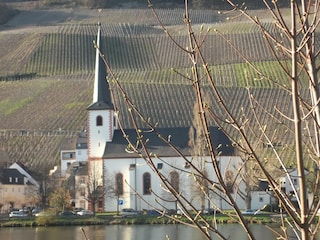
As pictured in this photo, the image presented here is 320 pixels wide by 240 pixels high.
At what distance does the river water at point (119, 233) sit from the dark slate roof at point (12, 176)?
2086cm

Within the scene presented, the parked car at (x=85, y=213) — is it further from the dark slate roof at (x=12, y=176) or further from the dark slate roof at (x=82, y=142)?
the dark slate roof at (x=82, y=142)

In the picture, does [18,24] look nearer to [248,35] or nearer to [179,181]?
[248,35]

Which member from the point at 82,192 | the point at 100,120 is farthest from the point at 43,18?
the point at 82,192

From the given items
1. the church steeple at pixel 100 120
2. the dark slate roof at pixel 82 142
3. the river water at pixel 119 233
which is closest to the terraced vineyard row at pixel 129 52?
the dark slate roof at pixel 82 142

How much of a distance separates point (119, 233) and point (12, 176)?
98.9 feet

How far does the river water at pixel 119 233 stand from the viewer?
39.3m

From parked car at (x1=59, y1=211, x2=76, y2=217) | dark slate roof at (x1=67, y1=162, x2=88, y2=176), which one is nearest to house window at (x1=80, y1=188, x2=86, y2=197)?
dark slate roof at (x1=67, y1=162, x2=88, y2=176)

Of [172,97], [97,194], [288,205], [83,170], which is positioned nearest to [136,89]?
[172,97]

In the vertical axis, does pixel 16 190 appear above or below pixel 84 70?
below

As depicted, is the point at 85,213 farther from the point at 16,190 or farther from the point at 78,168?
the point at 16,190

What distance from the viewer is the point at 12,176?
72.7m

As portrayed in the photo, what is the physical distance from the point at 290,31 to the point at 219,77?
9810cm

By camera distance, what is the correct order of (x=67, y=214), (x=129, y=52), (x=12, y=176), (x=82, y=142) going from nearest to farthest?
(x=67, y=214) → (x=12, y=176) → (x=82, y=142) → (x=129, y=52)

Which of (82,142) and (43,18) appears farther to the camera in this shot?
(43,18)
